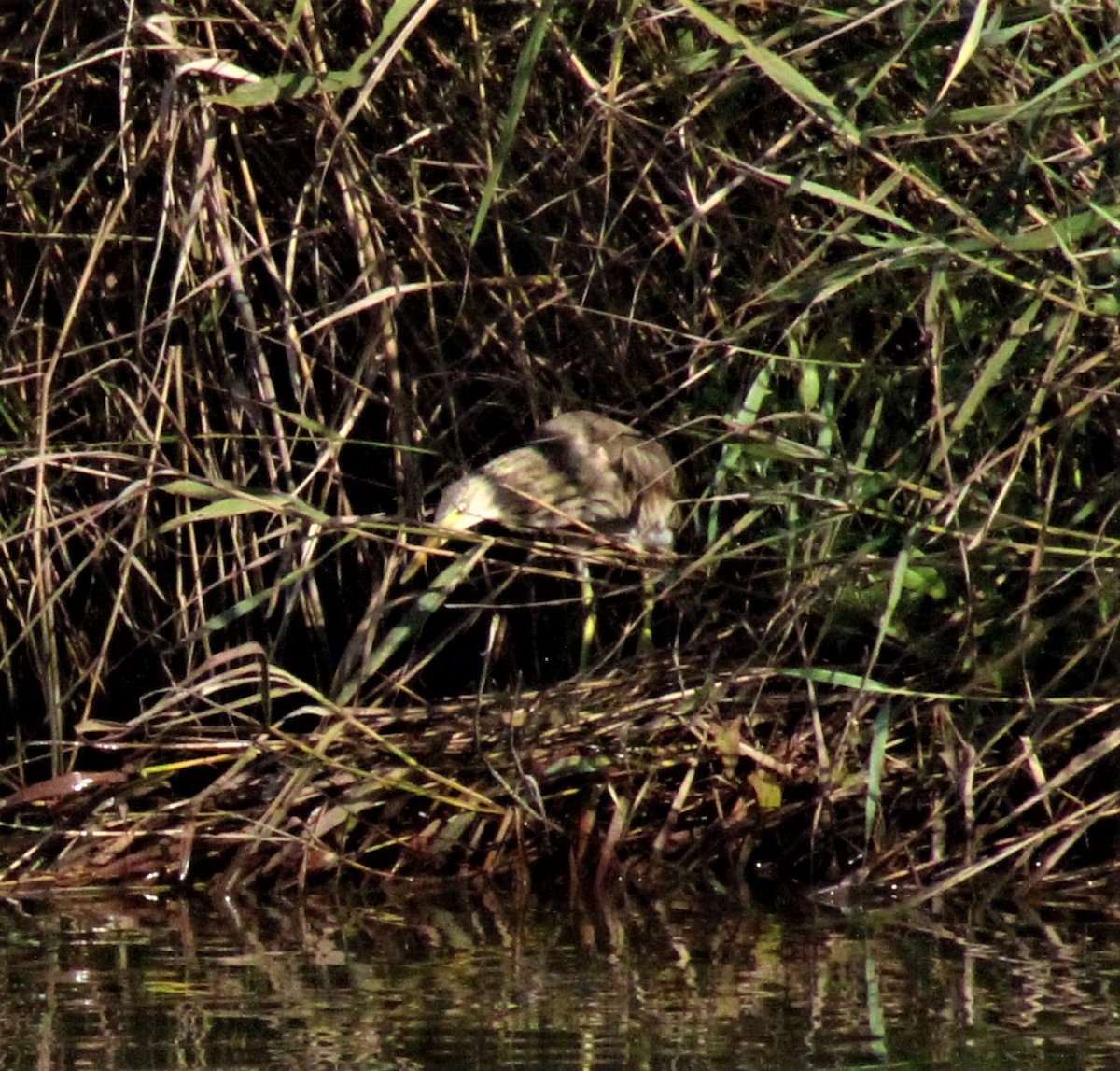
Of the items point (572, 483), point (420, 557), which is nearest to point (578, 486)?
point (572, 483)

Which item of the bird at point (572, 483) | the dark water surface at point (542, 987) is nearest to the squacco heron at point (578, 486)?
the bird at point (572, 483)

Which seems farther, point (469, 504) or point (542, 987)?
point (469, 504)

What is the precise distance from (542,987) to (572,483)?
3.28ft

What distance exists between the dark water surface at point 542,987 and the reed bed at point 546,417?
0.19 m

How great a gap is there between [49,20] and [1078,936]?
80.4 inches

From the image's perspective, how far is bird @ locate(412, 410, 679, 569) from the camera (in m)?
3.51

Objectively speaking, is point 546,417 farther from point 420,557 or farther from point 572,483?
point 420,557

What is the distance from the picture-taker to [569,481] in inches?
141

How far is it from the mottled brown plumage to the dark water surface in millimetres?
561

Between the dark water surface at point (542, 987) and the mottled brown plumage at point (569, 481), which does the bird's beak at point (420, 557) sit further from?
the dark water surface at point (542, 987)

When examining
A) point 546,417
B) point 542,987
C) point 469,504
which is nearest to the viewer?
point 542,987

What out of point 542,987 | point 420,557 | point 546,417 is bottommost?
point 542,987

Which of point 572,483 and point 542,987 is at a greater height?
point 572,483

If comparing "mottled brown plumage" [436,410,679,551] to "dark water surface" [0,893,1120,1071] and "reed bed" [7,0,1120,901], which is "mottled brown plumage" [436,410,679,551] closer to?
"reed bed" [7,0,1120,901]
